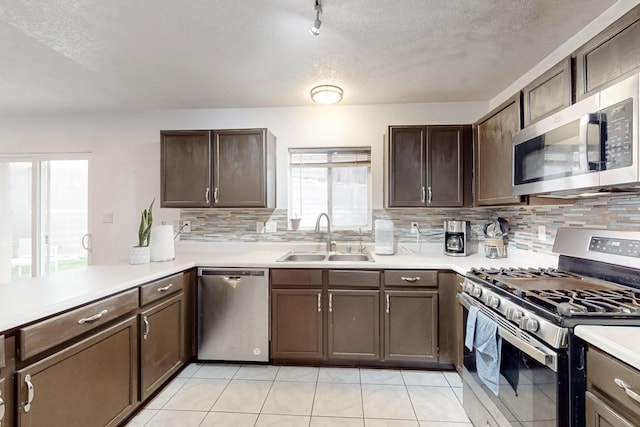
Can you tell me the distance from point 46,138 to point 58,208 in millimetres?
749

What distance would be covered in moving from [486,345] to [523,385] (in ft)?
0.74

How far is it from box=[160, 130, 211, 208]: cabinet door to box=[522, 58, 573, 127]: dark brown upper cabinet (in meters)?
2.42

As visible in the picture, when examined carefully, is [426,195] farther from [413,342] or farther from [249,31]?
[249,31]

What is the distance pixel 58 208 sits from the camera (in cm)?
317

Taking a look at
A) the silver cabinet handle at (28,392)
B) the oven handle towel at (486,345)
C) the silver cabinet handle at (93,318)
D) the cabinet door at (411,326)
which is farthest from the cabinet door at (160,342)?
the oven handle towel at (486,345)

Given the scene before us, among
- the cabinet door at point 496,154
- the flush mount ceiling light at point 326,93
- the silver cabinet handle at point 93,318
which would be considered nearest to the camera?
the silver cabinet handle at point 93,318

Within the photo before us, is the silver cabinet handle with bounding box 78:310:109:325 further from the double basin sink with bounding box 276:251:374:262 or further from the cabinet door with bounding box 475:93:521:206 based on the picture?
the cabinet door with bounding box 475:93:521:206

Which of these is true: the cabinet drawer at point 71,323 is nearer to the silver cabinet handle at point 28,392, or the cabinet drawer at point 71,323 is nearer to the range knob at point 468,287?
the silver cabinet handle at point 28,392

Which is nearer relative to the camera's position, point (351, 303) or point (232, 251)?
point (351, 303)

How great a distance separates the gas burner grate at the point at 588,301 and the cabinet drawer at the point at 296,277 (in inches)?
54.1

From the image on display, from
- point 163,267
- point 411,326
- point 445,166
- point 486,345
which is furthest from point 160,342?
point 445,166

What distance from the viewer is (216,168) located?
106 inches

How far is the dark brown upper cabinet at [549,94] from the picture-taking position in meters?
1.50

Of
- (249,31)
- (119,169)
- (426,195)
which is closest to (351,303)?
(426,195)
